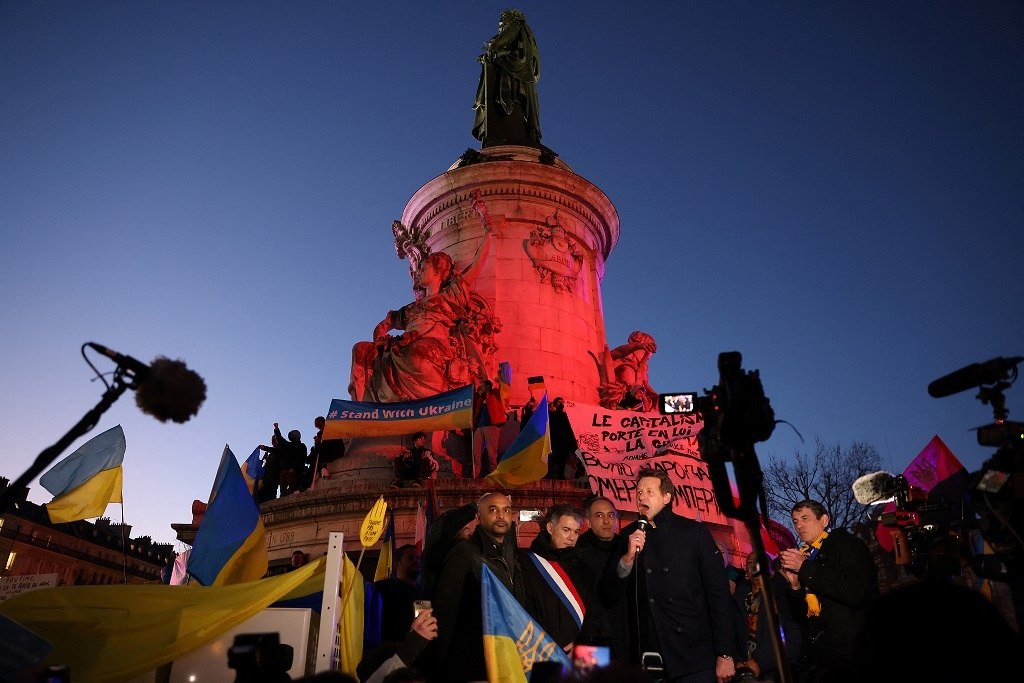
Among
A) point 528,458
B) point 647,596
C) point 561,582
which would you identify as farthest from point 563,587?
point 528,458

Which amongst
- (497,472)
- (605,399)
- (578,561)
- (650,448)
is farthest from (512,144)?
(578,561)

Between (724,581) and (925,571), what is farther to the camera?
(925,571)

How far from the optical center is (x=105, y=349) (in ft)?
13.2

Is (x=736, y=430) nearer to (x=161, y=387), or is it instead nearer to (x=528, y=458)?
(x=161, y=387)

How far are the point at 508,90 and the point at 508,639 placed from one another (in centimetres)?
2334

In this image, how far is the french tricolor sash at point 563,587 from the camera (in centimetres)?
576

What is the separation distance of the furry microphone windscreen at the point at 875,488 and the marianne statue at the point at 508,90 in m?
19.5

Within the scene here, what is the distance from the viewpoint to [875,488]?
21.4ft

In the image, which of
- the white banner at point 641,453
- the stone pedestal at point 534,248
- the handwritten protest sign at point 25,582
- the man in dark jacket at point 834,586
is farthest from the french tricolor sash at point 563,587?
the stone pedestal at point 534,248

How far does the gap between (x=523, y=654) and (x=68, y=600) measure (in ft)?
10.1

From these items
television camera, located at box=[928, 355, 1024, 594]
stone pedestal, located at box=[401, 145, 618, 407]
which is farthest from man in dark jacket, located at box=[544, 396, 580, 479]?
television camera, located at box=[928, 355, 1024, 594]

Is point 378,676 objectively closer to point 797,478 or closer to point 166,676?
point 166,676

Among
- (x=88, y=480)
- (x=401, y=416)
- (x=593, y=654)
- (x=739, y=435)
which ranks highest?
(x=401, y=416)

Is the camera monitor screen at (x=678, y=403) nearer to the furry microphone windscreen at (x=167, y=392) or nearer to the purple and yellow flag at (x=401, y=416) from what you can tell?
the furry microphone windscreen at (x=167, y=392)
